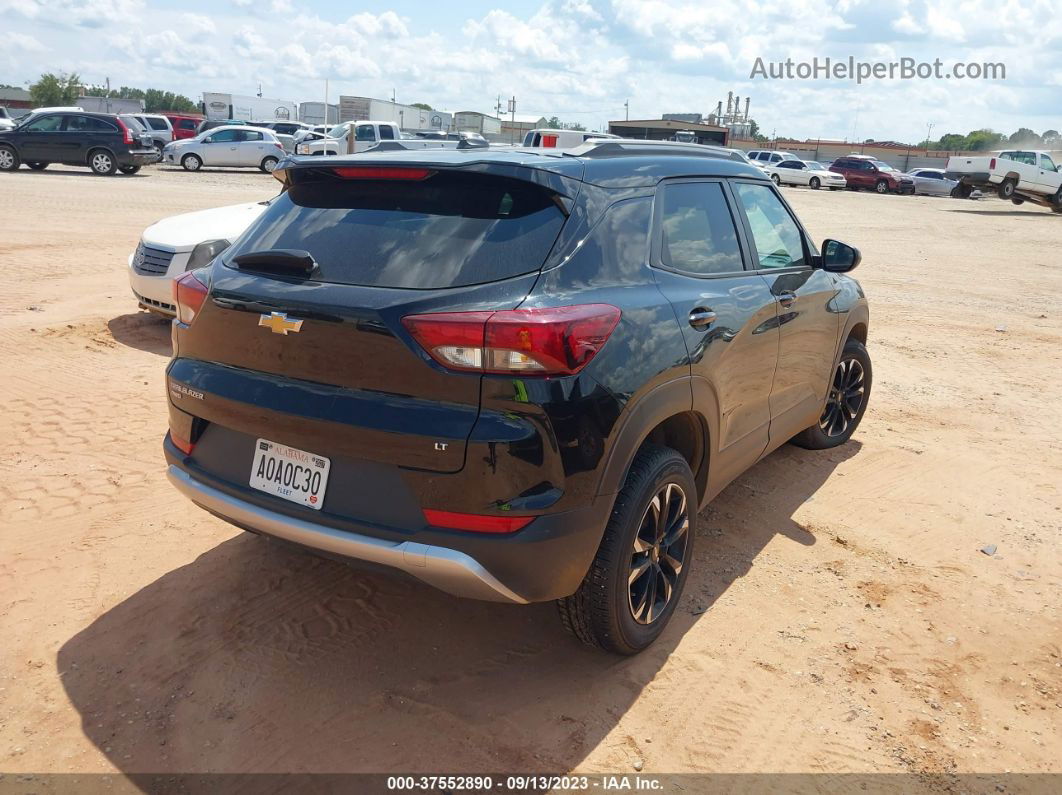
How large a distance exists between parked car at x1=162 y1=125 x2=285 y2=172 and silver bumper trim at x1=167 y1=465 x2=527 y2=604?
90.4 ft

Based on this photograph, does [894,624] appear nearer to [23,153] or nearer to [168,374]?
[168,374]

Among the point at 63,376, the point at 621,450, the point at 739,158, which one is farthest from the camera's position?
the point at 63,376

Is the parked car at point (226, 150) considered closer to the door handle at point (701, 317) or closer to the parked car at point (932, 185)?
the door handle at point (701, 317)

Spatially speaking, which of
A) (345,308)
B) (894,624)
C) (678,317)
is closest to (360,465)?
(345,308)

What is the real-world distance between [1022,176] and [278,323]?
106ft

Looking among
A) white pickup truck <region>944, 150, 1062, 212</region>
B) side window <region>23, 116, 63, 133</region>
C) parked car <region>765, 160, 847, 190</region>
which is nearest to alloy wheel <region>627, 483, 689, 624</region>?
side window <region>23, 116, 63, 133</region>

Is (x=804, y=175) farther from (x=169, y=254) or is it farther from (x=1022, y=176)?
(x=169, y=254)

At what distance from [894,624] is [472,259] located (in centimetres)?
241

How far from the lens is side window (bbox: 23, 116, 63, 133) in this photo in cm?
2417

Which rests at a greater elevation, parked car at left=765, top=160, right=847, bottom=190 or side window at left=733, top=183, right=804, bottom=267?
parked car at left=765, top=160, right=847, bottom=190

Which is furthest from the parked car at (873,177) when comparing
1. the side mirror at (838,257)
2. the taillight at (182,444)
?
the taillight at (182,444)

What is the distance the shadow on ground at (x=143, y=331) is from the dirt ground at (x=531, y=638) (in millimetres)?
1243

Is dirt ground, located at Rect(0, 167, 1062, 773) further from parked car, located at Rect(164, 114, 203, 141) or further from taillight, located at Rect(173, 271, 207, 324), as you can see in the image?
parked car, located at Rect(164, 114, 203, 141)

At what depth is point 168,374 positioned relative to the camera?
10.9 feet
